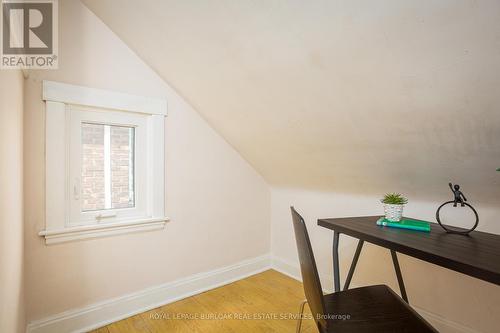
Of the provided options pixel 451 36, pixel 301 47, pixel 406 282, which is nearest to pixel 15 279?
pixel 301 47

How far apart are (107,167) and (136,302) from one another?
1039 mm

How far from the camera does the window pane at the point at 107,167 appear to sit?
1.80m

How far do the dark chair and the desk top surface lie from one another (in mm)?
262

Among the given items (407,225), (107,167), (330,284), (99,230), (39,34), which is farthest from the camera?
(330,284)

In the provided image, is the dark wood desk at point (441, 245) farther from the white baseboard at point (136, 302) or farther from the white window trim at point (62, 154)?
the white window trim at point (62, 154)

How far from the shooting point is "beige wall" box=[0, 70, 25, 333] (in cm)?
97

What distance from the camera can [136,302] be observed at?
6.35 feet

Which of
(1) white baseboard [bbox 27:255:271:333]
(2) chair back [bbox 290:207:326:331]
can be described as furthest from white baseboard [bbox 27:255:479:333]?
(2) chair back [bbox 290:207:326:331]

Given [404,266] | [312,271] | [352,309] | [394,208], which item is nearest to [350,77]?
[394,208]

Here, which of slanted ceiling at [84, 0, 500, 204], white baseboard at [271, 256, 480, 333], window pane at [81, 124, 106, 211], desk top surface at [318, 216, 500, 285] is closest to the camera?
desk top surface at [318, 216, 500, 285]

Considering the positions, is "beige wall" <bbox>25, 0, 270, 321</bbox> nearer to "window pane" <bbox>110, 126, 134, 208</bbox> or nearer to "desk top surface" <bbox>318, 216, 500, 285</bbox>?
"window pane" <bbox>110, 126, 134, 208</bbox>

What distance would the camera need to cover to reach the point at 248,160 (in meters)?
2.64

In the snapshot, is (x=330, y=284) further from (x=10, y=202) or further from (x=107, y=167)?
(x=10, y=202)

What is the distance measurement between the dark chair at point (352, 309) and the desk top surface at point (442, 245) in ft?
0.86
